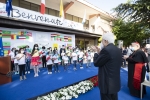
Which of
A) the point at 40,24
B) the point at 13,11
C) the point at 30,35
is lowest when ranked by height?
the point at 30,35

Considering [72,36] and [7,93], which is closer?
[7,93]

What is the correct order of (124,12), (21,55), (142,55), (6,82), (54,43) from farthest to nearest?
1. (54,43)
2. (124,12)
3. (21,55)
4. (6,82)
5. (142,55)

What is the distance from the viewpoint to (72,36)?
1320 centimetres

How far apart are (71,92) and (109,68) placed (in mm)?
2005

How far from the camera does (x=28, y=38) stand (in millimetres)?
9047

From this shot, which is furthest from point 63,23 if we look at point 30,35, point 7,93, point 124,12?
point 7,93

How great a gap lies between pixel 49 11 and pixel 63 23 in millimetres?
2743

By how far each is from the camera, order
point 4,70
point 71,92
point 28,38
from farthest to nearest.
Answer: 1. point 28,38
2. point 4,70
3. point 71,92

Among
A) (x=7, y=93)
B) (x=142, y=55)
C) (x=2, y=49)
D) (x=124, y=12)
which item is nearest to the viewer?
(x=142, y=55)

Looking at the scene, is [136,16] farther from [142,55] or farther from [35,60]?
[35,60]

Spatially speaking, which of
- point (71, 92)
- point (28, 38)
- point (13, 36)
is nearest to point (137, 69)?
point (71, 92)

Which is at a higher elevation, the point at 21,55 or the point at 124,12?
the point at 124,12

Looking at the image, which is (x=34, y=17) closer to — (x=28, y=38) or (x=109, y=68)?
(x=28, y=38)

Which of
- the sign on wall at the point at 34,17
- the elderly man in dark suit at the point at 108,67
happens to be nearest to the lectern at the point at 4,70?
the sign on wall at the point at 34,17
